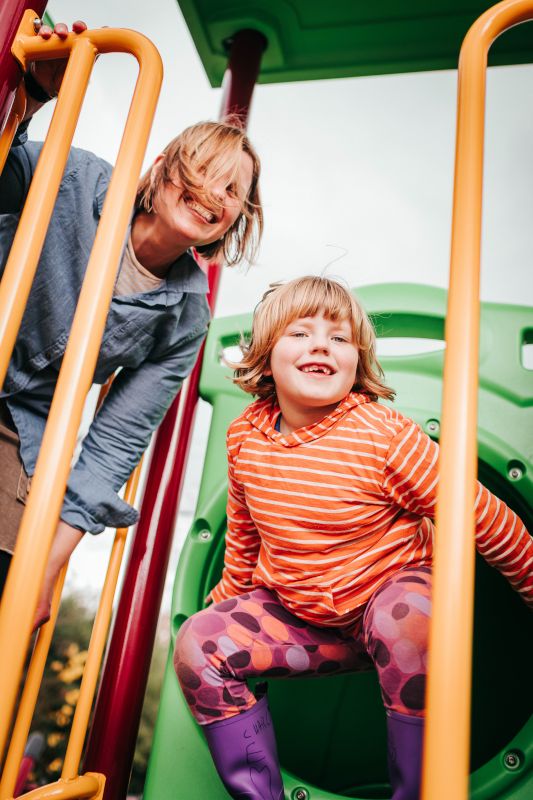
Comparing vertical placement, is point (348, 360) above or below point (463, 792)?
above

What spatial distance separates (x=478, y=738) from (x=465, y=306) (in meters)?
0.94

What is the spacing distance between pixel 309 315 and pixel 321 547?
34cm

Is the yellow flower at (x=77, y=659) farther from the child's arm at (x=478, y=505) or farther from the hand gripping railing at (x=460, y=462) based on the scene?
the hand gripping railing at (x=460, y=462)

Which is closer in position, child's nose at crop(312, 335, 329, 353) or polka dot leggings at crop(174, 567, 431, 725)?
polka dot leggings at crop(174, 567, 431, 725)

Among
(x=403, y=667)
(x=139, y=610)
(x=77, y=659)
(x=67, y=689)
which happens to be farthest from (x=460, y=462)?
(x=67, y=689)

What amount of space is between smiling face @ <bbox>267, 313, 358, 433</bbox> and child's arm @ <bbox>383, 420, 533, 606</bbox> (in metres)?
0.12

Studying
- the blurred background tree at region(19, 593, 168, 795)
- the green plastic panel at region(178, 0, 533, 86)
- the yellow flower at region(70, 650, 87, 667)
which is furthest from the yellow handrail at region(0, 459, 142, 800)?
the yellow flower at region(70, 650, 87, 667)

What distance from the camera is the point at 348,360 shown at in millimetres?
875

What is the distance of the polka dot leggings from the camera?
0.65 m

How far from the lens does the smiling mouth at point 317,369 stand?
0.87m

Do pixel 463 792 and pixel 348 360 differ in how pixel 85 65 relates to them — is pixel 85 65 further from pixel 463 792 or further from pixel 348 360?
pixel 463 792

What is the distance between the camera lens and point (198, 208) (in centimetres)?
89

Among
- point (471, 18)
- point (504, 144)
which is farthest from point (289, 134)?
point (471, 18)

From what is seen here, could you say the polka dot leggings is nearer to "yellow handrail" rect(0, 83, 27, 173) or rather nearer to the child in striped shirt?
the child in striped shirt
